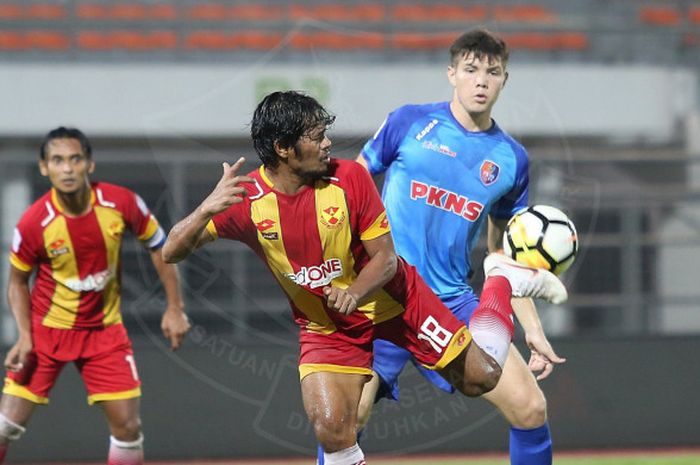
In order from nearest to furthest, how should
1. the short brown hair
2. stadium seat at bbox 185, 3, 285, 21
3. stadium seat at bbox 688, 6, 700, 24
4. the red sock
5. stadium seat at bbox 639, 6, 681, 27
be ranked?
1. the red sock
2. the short brown hair
3. stadium seat at bbox 185, 3, 285, 21
4. stadium seat at bbox 639, 6, 681, 27
5. stadium seat at bbox 688, 6, 700, 24

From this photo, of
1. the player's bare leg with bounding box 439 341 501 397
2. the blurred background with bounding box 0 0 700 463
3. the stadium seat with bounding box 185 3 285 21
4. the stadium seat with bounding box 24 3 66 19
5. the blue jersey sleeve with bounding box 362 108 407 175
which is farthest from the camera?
the stadium seat with bounding box 185 3 285 21

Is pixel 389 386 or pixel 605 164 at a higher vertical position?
pixel 605 164

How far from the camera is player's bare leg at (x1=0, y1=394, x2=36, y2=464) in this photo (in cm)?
642

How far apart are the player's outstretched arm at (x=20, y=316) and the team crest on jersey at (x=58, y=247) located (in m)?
0.19

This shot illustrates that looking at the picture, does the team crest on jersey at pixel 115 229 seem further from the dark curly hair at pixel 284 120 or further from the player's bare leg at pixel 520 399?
the player's bare leg at pixel 520 399

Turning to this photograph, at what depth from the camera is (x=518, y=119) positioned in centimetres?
1248

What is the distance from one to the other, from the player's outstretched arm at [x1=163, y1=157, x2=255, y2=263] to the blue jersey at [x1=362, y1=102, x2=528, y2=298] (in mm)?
1299

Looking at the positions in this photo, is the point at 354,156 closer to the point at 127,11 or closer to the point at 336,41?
the point at 336,41

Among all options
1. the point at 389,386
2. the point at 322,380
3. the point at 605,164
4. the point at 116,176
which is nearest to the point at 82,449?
the point at 116,176

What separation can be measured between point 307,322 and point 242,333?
498 centimetres

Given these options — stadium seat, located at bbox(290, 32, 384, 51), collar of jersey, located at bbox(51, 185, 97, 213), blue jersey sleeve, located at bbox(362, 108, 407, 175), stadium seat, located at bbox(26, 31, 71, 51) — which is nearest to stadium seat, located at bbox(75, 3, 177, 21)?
stadium seat, located at bbox(26, 31, 71, 51)

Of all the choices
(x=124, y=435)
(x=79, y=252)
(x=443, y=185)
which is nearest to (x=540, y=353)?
(x=443, y=185)

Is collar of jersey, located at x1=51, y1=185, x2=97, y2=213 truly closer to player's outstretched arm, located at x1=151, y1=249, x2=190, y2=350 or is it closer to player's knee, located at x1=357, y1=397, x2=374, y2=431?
player's outstretched arm, located at x1=151, y1=249, x2=190, y2=350

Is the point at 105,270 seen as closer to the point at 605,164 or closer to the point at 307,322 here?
the point at 307,322
